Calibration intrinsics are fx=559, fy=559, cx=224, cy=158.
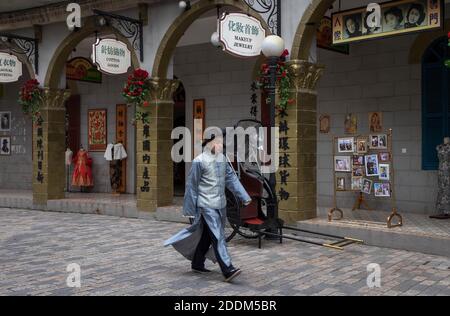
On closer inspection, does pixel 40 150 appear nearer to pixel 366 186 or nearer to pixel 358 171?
pixel 358 171

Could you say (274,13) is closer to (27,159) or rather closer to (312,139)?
(312,139)

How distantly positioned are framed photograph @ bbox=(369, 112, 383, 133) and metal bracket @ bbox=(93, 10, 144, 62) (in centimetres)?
512

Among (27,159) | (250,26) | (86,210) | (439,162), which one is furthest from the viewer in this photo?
(27,159)

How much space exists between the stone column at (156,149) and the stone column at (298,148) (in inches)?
124

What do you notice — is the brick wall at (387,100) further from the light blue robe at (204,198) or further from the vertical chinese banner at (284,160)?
the light blue robe at (204,198)

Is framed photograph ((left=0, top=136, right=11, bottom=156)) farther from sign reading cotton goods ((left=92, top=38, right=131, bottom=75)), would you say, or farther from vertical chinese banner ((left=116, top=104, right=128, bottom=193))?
sign reading cotton goods ((left=92, top=38, right=131, bottom=75))

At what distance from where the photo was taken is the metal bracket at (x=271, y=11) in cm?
1002

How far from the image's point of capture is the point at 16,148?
19.1 metres

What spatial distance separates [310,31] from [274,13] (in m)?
0.77

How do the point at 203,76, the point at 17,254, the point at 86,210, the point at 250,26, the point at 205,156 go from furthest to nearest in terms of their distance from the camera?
the point at 203,76
the point at 86,210
the point at 250,26
the point at 17,254
the point at 205,156

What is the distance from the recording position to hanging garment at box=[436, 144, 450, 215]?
10273 millimetres

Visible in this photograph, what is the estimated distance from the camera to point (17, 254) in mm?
8258

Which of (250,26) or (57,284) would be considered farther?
(250,26)
